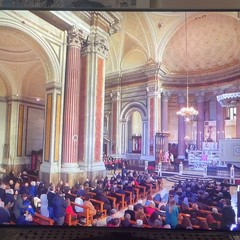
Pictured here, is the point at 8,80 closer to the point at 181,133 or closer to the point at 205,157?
the point at 181,133

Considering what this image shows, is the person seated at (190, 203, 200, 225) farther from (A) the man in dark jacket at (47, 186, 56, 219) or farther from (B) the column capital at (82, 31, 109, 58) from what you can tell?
(B) the column capital at (82, 31, 109, 58)

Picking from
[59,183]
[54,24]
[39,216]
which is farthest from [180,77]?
[39,216]

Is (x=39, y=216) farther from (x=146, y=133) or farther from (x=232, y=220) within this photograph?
(x=232, y=220)

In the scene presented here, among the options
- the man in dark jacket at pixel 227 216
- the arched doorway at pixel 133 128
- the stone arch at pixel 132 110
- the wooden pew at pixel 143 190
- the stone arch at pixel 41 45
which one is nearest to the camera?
the man in dark jacket at pixel 227 216

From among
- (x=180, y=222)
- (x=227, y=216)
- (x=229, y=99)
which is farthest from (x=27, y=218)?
(x=229, y=99)

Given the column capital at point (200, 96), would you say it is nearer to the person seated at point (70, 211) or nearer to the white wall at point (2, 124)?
the person seated at point (70, 211)

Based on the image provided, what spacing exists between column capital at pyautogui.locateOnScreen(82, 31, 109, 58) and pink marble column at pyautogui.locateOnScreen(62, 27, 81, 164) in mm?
123

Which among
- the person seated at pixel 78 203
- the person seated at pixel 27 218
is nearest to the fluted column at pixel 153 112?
the person seated at pixel 78 203

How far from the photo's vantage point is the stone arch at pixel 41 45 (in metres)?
3.23

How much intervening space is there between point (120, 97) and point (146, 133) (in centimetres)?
64

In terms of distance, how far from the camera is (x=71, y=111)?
135 inches

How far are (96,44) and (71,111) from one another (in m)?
1.03

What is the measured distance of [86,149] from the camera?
3.44 meters

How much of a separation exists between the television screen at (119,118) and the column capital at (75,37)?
14 millimetres
